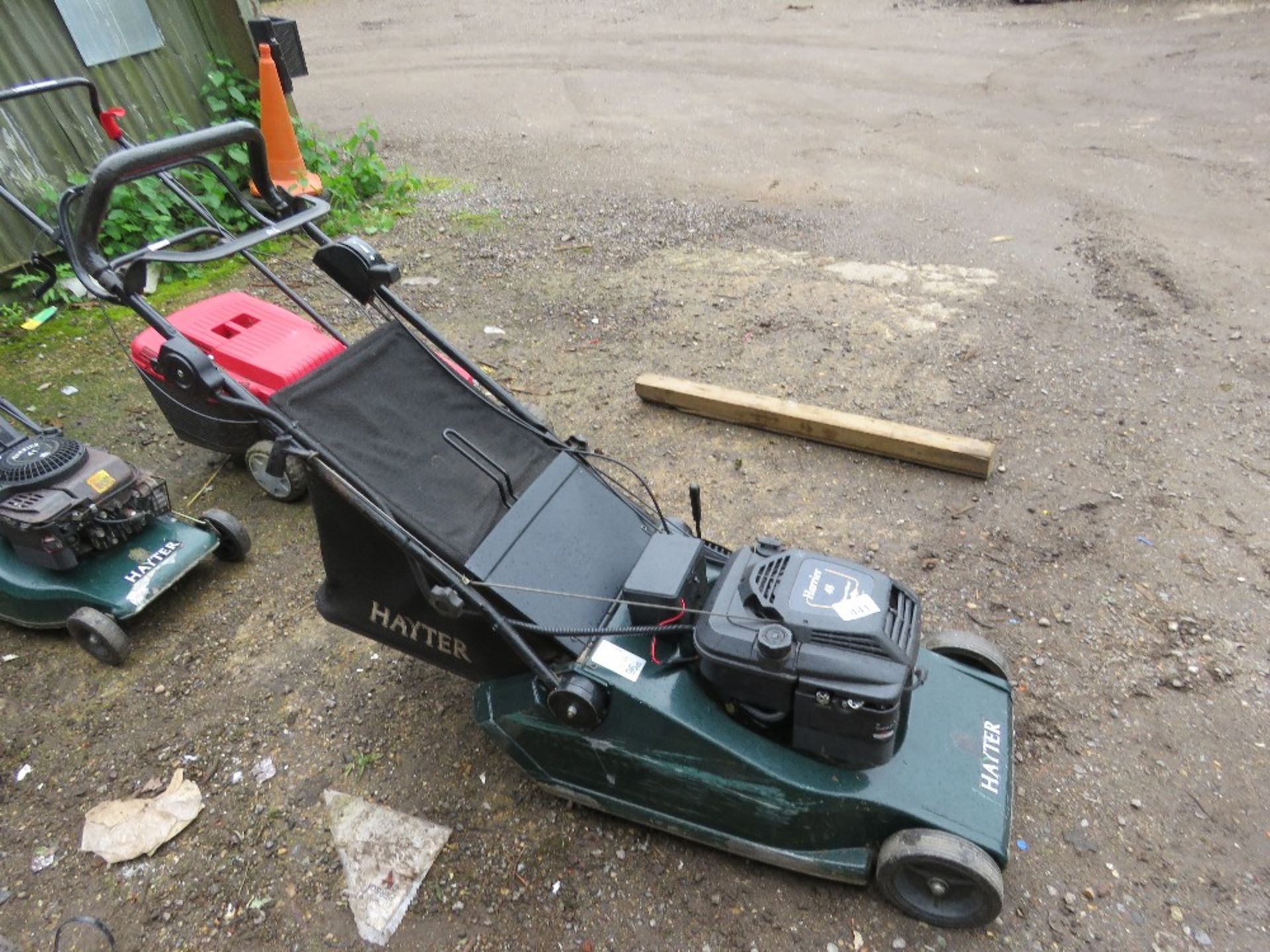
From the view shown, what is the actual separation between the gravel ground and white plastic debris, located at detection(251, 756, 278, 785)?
0.11ft

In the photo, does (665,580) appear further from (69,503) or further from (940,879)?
(69,503)

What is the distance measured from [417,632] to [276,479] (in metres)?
1.79

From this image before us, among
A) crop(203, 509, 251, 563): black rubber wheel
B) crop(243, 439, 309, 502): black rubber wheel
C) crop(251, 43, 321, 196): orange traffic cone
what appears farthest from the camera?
crop(251, 43, 321, 196): orange traffic cone

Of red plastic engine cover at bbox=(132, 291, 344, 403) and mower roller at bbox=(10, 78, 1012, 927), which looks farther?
red plastic engine cover at bbox=(132, 291, 344, 403)

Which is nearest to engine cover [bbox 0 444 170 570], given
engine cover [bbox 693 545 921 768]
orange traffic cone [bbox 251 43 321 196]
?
engine cover [bbox 693 545 921 768]

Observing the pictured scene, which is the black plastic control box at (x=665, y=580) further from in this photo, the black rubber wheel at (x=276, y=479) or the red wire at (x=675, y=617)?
the black rubber wheel at (x=276, y=479)

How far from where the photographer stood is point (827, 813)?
2.30 metres

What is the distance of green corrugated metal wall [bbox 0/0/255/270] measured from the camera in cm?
549

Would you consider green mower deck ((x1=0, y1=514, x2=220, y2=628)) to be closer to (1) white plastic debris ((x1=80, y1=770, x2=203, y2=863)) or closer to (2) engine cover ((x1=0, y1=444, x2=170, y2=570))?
(2) engine cover ((x1=0, y1=444, x2=170, y2=570))

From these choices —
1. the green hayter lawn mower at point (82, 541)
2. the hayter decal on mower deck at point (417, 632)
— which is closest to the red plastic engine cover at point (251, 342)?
the green hayter lawn mower at point (82, 541)

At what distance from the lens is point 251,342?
3.81 m

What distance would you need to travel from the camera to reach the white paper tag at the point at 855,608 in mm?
2230

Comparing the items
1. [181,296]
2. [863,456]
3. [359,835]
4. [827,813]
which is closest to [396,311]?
[359,835]

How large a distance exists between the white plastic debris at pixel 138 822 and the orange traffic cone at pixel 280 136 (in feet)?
16.5
